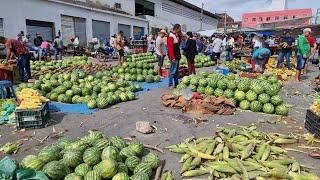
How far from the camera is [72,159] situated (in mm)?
3432

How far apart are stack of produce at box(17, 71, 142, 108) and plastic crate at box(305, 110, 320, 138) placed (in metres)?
4.55

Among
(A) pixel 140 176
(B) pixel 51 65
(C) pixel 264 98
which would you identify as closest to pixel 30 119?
(A) pixel 140 176

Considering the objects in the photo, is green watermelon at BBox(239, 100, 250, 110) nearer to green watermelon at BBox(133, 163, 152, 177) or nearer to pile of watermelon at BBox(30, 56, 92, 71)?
green watermelon at BBox(133, 163, 152, 177)

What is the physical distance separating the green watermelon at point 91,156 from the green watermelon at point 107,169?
219mm

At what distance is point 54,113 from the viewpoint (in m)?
6.39

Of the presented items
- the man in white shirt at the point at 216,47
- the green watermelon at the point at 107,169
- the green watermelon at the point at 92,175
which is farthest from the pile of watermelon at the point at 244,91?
the man in white shirt at the point at 216,47

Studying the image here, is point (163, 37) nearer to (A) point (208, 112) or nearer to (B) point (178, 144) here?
(A) point (208, 112)

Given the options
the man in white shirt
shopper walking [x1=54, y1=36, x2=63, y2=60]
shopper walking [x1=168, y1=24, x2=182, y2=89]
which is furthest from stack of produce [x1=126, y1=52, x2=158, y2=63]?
shopper walking [x1=54, y1=36, x2=63, y2=60]

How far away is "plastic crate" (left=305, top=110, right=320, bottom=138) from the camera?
4828 mm

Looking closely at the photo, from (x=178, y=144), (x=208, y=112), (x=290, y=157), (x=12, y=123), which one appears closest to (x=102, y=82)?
(x=12, y=123)

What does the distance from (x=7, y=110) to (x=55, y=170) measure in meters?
3.67

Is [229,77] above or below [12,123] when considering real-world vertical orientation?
above

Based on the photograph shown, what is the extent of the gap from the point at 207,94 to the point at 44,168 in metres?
4.91

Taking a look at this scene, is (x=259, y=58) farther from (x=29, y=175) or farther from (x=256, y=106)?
(x=29, y=175)
